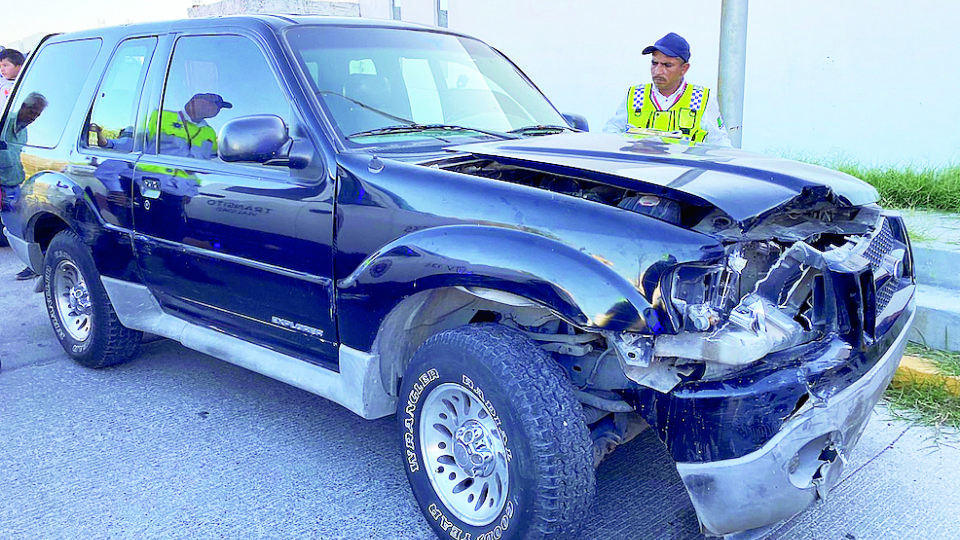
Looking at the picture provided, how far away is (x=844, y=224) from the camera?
2.86m

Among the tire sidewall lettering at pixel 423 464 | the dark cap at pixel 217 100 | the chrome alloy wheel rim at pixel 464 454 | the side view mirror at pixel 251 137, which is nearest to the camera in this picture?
the tire sidewall lettering at pixel 423 464

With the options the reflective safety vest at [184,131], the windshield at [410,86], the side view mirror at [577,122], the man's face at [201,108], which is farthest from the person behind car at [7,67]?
the side view mirror at [577,122]

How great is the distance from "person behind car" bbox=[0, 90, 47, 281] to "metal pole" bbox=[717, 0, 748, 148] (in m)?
4.31

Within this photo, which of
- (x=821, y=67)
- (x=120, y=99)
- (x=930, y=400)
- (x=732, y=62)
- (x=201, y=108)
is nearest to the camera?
(x=201, y=108)

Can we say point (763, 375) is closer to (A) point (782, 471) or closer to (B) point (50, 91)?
(A) point (782, 471)

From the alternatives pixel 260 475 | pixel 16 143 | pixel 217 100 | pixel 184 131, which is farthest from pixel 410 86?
pixel 16 143

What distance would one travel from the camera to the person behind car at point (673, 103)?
4746 mm

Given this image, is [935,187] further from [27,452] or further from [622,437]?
[27,452]

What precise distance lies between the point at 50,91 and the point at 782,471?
4.51 metres

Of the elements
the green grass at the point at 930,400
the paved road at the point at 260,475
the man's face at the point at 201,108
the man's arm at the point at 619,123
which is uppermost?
the man's face at the point at 201,108

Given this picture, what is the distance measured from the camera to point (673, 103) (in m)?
4.89

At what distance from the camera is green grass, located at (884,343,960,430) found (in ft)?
12.5

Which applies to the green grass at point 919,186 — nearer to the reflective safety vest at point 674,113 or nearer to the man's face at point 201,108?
the reflective safety vest at point 674,113

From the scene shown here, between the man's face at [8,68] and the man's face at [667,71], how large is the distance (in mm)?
6925
